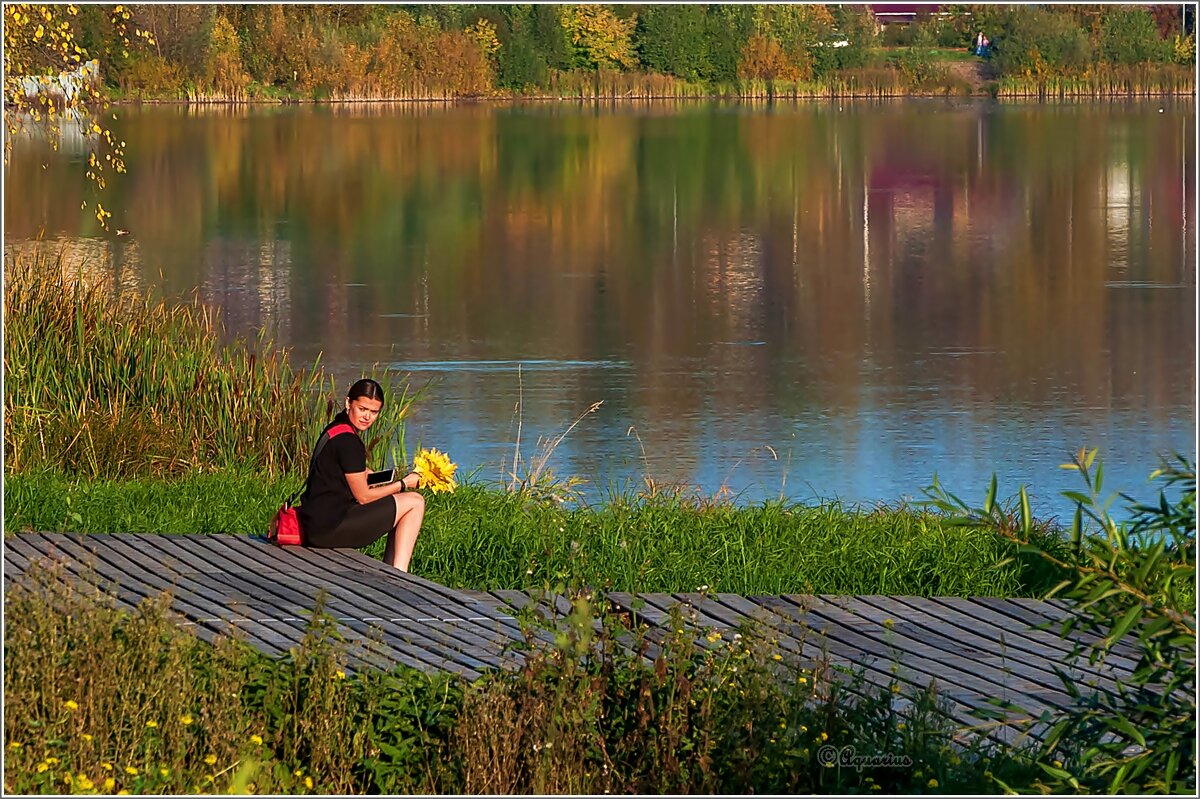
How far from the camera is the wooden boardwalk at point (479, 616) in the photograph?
6.50 metres

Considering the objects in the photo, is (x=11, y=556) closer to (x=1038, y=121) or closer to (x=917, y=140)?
(x=917, y=140)

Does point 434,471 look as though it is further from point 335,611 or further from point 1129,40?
point 1129,40

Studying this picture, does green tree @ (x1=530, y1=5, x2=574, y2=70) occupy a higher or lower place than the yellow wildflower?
higher

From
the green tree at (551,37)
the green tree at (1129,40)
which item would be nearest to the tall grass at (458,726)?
the green tree at (551,37)

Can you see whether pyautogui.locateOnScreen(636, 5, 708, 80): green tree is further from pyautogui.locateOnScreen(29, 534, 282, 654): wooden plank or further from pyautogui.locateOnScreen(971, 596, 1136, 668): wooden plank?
pyautogui.locateOnScreen(971, 596, 1136, 668): wooden plank

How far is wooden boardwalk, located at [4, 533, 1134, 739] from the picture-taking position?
6496mm

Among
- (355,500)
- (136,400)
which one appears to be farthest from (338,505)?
(136,400)

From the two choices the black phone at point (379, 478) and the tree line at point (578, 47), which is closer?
the black phone at point (379, 478)

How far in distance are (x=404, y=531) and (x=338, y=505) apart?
326mm

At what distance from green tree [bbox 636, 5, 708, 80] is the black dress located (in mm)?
24627

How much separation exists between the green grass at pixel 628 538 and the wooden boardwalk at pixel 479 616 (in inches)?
17.6

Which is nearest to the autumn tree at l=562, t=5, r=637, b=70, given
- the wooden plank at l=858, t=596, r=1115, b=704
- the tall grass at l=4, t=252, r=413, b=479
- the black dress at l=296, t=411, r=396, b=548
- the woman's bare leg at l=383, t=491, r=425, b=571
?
the tall grass at l=4, t=252, r=413, b=479

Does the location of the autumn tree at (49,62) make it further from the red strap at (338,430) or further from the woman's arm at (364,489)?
the woman's arm at (364,489)

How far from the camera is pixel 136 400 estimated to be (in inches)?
444
